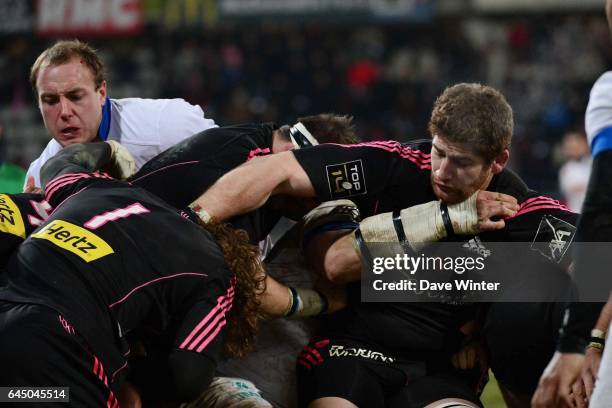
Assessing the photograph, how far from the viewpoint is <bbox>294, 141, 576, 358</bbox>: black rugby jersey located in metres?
3.79

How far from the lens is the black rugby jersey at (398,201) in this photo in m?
3.79

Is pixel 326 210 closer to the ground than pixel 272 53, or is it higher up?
higher up

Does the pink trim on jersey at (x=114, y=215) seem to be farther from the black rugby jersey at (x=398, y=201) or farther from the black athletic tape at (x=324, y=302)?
the black athletic tape at (x=324, y=302)

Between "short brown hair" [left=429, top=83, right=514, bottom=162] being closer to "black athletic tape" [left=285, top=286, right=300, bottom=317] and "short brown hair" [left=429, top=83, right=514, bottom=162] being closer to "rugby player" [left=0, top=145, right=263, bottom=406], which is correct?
"black athletic tape" [left=285, top=286, right=300, bottom=317]

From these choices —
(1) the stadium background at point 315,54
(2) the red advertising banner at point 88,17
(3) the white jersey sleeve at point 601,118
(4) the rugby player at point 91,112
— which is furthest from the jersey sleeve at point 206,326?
(2) the red advertising banner at point 88,17

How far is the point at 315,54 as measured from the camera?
59.7 ft

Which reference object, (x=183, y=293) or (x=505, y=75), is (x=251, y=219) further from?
(x=505, y=75)

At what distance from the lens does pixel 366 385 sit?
379cm

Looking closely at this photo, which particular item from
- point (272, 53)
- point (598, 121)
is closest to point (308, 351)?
point (598, 121)

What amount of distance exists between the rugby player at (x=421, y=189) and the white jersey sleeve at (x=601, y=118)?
40.7 inches

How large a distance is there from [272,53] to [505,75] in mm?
4560

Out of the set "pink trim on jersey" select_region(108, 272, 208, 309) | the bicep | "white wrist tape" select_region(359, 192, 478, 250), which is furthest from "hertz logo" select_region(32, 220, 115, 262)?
"white wrist tape" select_region(359, 192, 478, 250)

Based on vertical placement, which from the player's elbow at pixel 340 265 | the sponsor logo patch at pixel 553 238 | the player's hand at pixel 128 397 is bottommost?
the player's hand at pixel 128 397

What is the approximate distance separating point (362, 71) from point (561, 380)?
15755 millimetres
